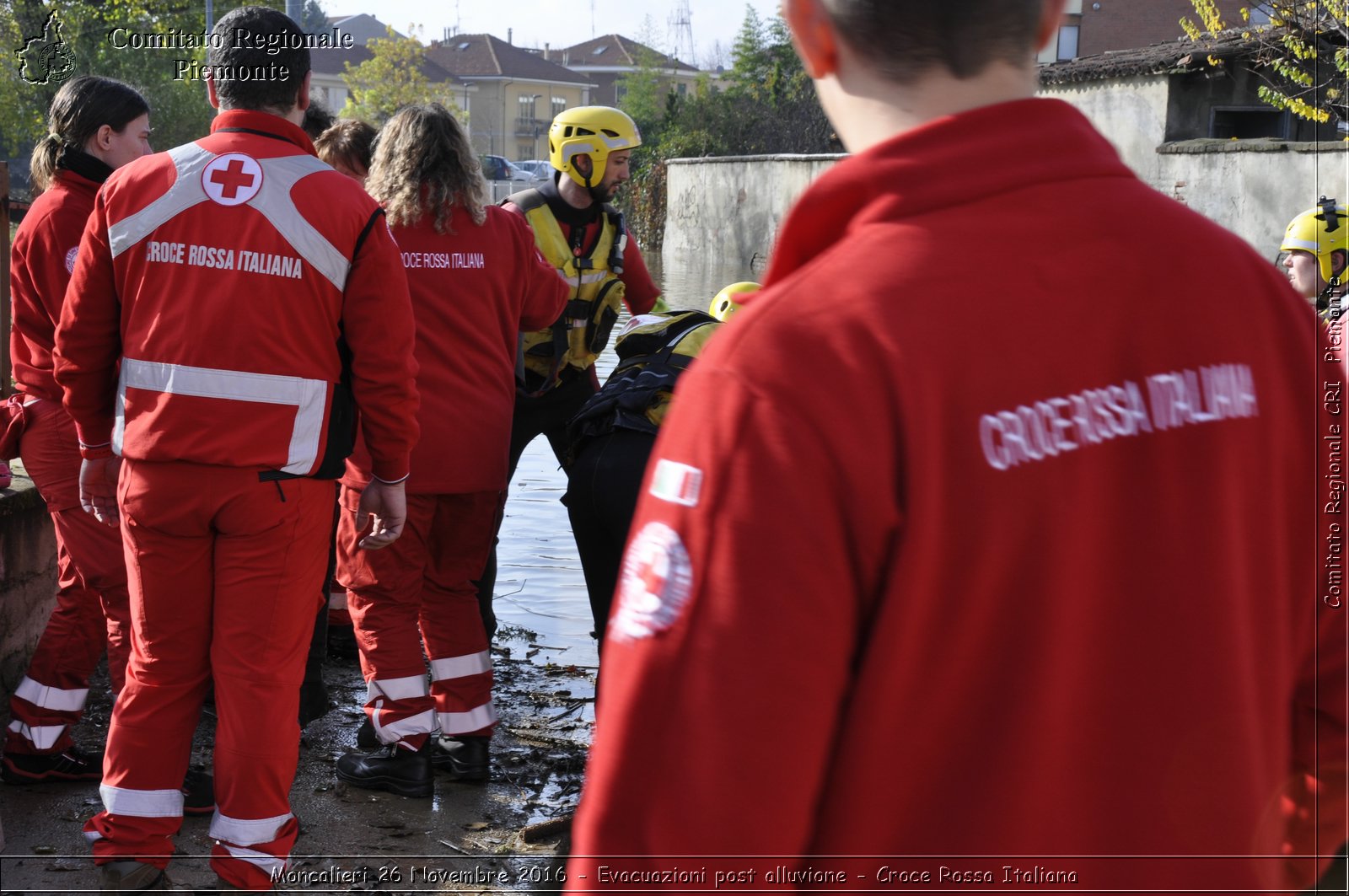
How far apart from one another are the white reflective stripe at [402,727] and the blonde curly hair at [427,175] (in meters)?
1.76

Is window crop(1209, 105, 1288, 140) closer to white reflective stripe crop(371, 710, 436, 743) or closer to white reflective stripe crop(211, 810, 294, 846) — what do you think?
white reflective stripe crop(371, 710, 436, 743)

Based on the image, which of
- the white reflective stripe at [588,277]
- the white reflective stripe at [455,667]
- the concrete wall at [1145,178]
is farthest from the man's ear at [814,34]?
the concrete wall at [1145,178]

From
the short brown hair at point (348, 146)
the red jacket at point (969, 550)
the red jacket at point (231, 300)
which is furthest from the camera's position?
the short brown hair at point (348, 146)

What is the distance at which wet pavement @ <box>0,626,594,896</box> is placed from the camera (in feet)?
13.3

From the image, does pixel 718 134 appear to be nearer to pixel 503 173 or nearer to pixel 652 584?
pixel 503 173

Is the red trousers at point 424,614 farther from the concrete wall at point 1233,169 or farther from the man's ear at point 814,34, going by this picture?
the concrete wall at point 1233,169

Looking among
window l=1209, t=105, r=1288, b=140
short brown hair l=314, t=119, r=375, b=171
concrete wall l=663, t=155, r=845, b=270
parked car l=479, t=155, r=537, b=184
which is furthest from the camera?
parked car l=479, t=155, r=537, b=184

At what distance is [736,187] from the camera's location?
110 feet

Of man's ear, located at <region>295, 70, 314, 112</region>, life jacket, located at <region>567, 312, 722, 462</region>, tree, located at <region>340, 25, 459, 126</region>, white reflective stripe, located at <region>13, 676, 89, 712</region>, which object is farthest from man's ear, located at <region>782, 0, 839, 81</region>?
tree, located at <region>340, 25, 459, 126</region>

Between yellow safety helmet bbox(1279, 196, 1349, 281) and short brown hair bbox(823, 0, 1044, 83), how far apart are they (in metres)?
4.35

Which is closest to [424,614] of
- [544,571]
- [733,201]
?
[544,571]

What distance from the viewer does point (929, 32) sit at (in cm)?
128

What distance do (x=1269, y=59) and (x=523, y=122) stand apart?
276ft

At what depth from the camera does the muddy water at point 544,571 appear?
6.75 meters
